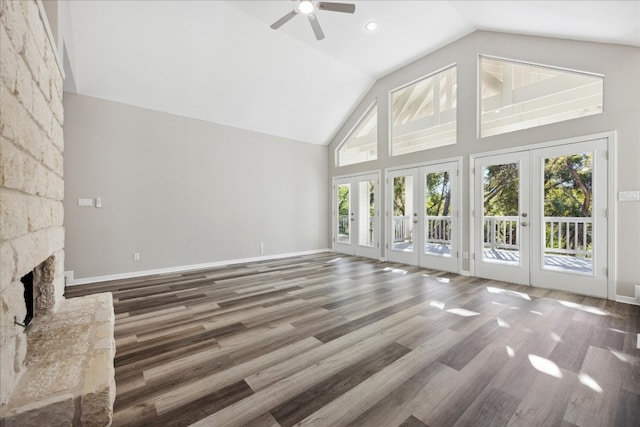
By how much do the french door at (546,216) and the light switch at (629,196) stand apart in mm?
139

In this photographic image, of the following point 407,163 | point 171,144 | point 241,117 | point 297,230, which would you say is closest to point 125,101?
point 171,144

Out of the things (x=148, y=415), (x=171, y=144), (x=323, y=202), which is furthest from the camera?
(x=323, y=202)

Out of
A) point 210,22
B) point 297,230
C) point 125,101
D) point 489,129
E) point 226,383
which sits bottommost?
point 226,383

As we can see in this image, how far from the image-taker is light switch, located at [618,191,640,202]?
3041mm

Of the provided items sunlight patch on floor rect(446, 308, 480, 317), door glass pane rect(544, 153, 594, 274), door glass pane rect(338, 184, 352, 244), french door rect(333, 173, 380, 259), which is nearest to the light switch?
door glass pane rect(544, 153, 594, 274)

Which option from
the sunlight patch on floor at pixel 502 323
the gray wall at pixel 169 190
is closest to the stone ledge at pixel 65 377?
the gray wall at pixel 169 190

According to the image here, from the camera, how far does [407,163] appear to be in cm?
540

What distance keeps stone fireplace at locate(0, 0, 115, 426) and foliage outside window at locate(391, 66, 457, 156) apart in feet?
17.4

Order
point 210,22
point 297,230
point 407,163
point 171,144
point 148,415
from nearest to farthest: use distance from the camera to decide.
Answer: point 148,415
point 210,22
point 171,144
point 407,163
point 297,230

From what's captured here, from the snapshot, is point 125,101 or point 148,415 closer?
point 148,415

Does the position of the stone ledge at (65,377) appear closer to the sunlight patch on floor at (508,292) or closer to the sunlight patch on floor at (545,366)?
the sunlight patch on floor at (545,366)

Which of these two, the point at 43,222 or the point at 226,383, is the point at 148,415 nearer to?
the point at 226,383

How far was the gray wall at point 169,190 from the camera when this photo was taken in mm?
4055

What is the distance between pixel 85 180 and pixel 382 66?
5.86m
